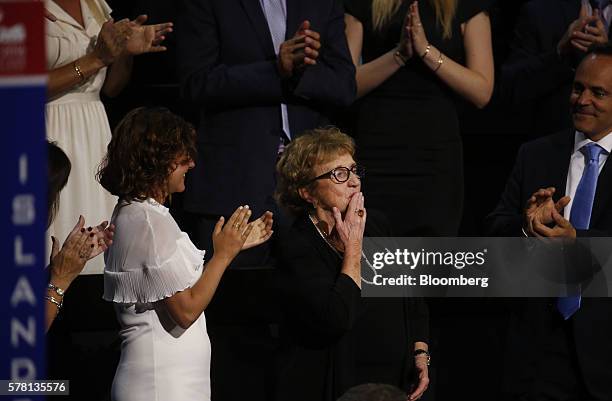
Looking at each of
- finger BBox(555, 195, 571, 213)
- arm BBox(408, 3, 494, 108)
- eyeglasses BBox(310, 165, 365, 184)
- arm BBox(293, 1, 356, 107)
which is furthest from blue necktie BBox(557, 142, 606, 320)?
arm BBox(293, 1, 356, 107)

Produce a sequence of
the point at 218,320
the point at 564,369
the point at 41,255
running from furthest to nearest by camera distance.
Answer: the point at 218,320 < the point at 564,369 < the point at 41,255

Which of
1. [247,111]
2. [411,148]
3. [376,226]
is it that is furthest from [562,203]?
[247,111]

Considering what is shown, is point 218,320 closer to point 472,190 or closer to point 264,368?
point 264,368

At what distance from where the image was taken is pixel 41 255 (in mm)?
2039

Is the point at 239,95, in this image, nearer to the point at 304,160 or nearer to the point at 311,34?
the point at 311,34

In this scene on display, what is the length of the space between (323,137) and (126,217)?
0.81m

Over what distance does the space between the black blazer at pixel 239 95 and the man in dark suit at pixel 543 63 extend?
826 mm

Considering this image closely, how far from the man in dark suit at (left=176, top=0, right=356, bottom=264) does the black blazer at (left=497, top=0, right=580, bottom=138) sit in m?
0.81

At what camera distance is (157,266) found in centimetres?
358

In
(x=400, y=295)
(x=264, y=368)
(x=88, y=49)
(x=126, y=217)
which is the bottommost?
(x=264, y=368)

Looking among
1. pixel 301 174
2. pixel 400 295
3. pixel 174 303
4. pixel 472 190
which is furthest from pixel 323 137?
pixel 472 190

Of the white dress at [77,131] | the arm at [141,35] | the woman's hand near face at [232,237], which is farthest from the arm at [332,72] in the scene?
the woman's hand near face at [232,237]

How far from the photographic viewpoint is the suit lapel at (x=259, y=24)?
4.71 meters

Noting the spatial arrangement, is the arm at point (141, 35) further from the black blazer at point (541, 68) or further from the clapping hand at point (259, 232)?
the black blazer at point (541, 68)
